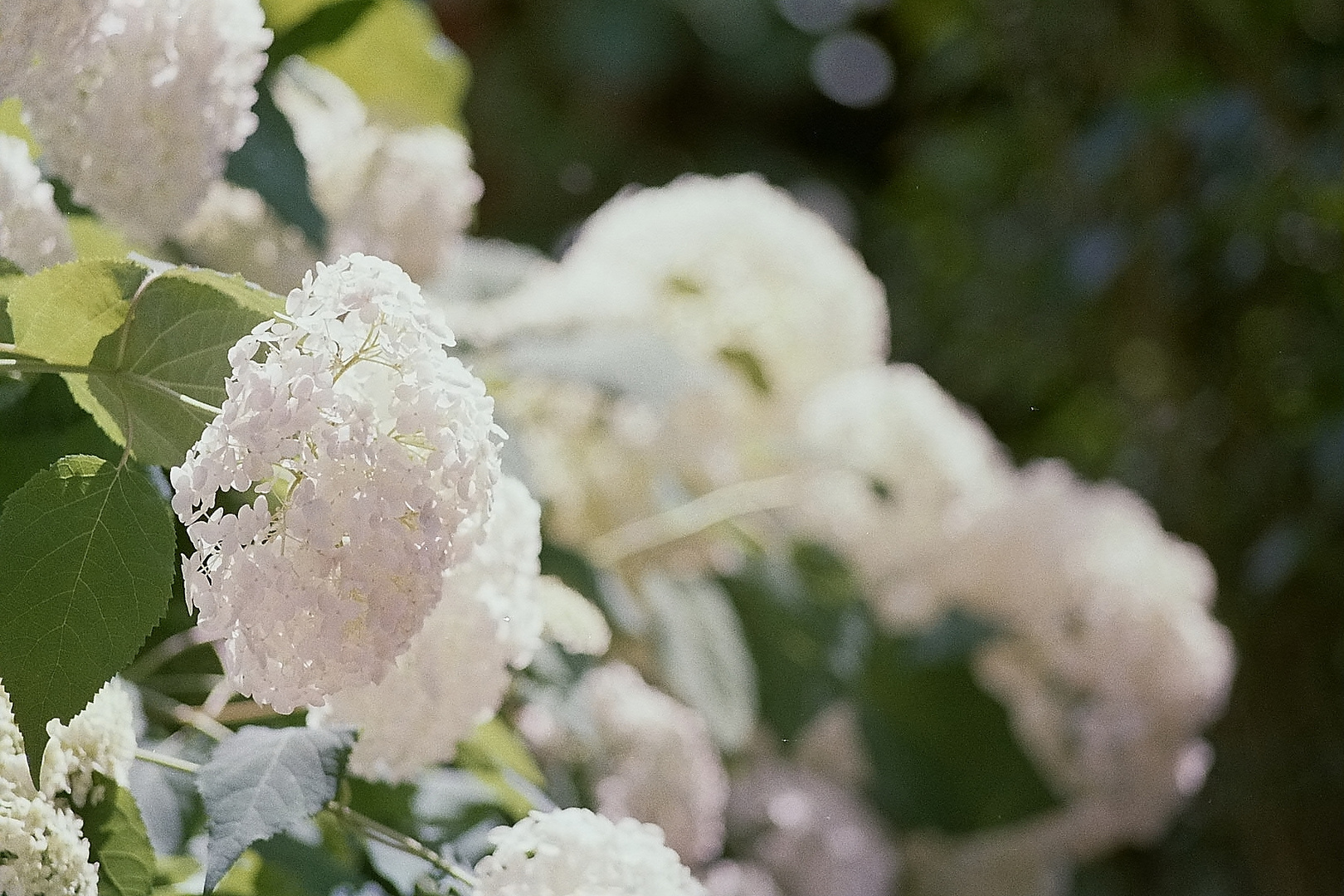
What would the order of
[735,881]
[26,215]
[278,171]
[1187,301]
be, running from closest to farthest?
[26,215] < [278,171] < [735,881] < [1187,301]

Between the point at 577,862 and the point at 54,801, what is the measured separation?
0.13 m

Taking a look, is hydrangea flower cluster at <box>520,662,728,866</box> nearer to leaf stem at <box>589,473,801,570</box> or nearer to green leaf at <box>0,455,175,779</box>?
leaf stem at <box>589,473,801,570</box>

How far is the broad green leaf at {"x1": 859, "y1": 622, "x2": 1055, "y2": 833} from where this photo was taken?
935 millimetres

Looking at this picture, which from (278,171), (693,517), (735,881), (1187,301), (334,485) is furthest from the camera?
(1187,301)

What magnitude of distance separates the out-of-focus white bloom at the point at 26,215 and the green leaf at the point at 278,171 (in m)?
Answer: 0.12

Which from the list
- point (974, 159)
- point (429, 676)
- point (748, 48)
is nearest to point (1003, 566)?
point (429, 676)

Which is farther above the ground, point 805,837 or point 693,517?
point 693,517

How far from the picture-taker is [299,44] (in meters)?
0.63

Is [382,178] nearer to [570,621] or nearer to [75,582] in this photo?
[570,621]

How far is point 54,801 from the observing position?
1.23 ft

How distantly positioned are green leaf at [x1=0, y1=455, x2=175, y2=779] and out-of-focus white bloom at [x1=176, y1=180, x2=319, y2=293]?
0.32m

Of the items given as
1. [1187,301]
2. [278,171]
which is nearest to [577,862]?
[278,171]

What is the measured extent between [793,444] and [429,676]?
21.1 inches

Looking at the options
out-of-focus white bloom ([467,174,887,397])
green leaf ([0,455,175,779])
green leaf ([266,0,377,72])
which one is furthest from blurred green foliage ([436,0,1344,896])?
green leaf ([0,455,175,779])
